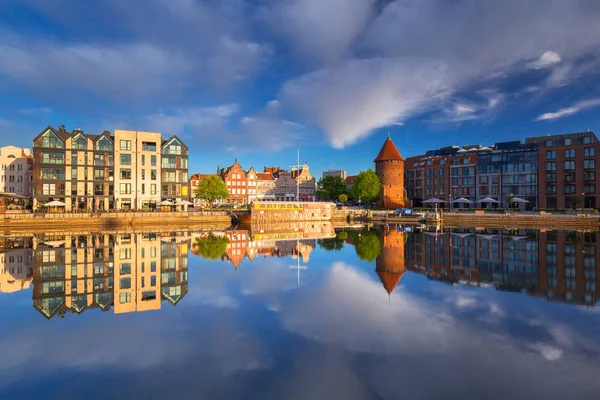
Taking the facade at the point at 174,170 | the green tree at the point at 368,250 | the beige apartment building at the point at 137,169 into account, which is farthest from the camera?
the facade at the point at 174,170

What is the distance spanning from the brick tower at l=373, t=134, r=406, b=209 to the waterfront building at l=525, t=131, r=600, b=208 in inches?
1028

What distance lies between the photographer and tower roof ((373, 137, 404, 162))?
78.2 metres

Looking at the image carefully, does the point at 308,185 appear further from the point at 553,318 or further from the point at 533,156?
the point at 553,318

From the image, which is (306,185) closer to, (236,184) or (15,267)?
(236,184)

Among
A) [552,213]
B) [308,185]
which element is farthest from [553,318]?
[308,185]

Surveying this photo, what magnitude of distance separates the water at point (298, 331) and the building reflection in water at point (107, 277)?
119 millimetres

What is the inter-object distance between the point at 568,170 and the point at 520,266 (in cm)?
5916

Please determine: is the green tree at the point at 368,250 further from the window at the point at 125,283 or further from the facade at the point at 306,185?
the facade at the point at 306,185

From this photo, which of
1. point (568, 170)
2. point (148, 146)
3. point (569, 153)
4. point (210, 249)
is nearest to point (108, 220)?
point (148, 146)

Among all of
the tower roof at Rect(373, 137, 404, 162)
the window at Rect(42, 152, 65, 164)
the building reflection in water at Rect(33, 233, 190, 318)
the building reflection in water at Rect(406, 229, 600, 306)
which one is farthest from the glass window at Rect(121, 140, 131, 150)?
the building reflection in water at Rect(406, 229, 600, 306)

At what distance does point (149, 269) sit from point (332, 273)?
407 inches

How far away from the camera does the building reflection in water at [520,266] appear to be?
16.3 m

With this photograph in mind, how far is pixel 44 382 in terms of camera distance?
7.92m

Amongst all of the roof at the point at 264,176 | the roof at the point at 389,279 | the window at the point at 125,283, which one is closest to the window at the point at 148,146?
the roof at the point at 264,176
